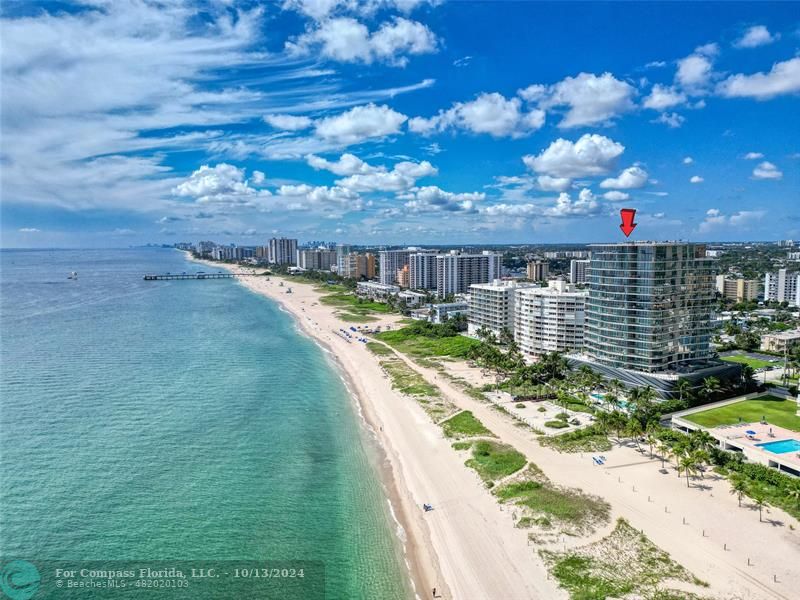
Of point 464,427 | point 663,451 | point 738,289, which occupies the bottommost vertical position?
point 464,427

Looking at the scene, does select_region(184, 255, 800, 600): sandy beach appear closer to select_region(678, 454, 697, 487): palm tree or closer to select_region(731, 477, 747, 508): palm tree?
select_region(731, 477, 747, 508): palm tree

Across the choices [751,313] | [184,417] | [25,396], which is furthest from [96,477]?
[751,313]

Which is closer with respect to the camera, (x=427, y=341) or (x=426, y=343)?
(x=426, y=343)

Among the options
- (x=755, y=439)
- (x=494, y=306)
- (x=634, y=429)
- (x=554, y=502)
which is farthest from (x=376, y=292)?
(x=554, y=502)

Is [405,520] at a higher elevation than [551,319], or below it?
below

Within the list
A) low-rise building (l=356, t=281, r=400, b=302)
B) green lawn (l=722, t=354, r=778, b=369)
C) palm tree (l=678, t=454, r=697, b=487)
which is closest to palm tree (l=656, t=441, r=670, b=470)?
palm tree (l=678, t=454, r=697, b=487)

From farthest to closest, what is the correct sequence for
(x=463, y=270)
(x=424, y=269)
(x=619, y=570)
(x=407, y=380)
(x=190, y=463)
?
(x=424, y=269)
(x=463, y=270)
(x=407, y=380)
(x=190, y=463)
(x=619, y=570)

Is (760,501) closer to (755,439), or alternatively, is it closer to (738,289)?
(755,439)
